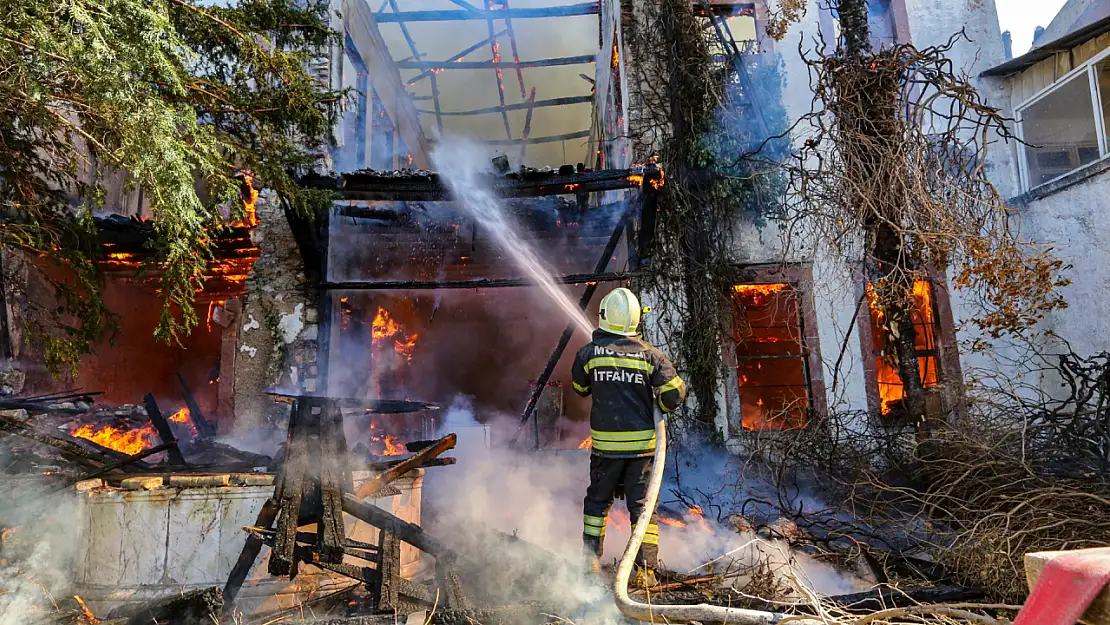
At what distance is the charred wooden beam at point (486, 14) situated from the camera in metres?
11.0

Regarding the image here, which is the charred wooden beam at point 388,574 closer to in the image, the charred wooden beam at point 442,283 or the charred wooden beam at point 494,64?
the charred wooden beam at point 442,283

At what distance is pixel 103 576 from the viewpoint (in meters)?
4.52

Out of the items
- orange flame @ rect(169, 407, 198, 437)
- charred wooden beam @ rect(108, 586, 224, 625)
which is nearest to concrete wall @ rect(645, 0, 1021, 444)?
charred wooden beam @ rect(108, 586, 224, 625)

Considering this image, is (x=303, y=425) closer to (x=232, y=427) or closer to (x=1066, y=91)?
(x=232, y=427)

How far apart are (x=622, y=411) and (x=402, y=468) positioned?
6.28 ft

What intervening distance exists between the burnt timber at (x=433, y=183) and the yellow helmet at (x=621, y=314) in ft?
10.3

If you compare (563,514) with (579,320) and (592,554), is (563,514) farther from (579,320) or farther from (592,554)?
(579,320)

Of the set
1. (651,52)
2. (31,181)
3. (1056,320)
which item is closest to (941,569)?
(1056,320)

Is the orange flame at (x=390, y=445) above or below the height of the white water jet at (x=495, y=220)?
below

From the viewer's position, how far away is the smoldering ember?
4180 millimetres

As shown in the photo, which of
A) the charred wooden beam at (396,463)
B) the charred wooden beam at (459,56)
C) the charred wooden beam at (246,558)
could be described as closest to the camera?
the charred wooden beam at (246,558)

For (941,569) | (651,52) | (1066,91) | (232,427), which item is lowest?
(941,569)

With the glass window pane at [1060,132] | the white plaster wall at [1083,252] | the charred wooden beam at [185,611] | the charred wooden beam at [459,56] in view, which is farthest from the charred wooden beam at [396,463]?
the charred wooden beam at [459,56]

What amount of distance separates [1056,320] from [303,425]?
10.2 meters
